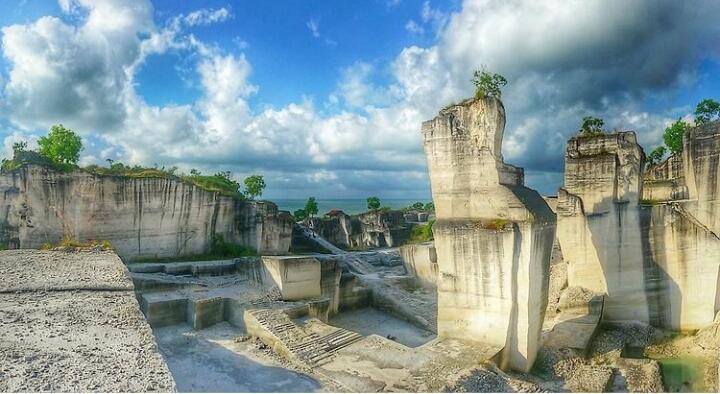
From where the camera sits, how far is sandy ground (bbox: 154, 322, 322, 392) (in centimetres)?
1348

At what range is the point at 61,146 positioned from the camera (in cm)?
2658

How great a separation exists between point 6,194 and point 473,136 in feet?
75.0

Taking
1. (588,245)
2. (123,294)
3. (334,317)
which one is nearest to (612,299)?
(588,245)

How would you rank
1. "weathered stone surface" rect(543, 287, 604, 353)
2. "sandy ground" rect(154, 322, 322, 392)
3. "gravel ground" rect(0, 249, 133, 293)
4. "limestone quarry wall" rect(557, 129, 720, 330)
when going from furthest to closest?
"limestone quarry wall" rect(557, 129, 720, 330), "weathered stone surface" rect(543, 287, 604, 353), "gravel ground" rect(0, 249, 133, 293), "sandy ground" rect(154, 322, 322, 392)

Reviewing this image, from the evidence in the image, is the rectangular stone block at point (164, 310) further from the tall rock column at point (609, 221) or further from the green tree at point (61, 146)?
the tall rock column at point (609, 221)

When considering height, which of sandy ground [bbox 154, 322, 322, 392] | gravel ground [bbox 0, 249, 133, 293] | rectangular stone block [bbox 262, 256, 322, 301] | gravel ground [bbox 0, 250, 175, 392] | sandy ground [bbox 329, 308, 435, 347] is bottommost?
sandy ground [bbox 329, 308, 435, 347]

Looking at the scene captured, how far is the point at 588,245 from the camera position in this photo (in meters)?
20.9

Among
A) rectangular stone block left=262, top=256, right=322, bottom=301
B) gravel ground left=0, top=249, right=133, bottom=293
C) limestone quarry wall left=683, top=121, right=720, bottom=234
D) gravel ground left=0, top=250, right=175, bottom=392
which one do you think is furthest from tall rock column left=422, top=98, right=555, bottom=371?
gravel ground left=0, top=249, right=133, bottom=293

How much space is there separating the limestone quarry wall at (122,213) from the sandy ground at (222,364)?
8.79m

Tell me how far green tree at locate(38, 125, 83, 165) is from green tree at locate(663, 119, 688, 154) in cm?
3583

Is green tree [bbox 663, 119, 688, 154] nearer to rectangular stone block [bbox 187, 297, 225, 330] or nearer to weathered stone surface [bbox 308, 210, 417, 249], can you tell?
weathered stone surface [bbox 308, 210, 417, 249]

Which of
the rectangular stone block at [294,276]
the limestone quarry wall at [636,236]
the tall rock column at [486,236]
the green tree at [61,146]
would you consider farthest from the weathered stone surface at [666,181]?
the green tree at [61,146]

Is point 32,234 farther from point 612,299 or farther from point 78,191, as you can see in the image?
point 612,299

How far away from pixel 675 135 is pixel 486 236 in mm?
22135
